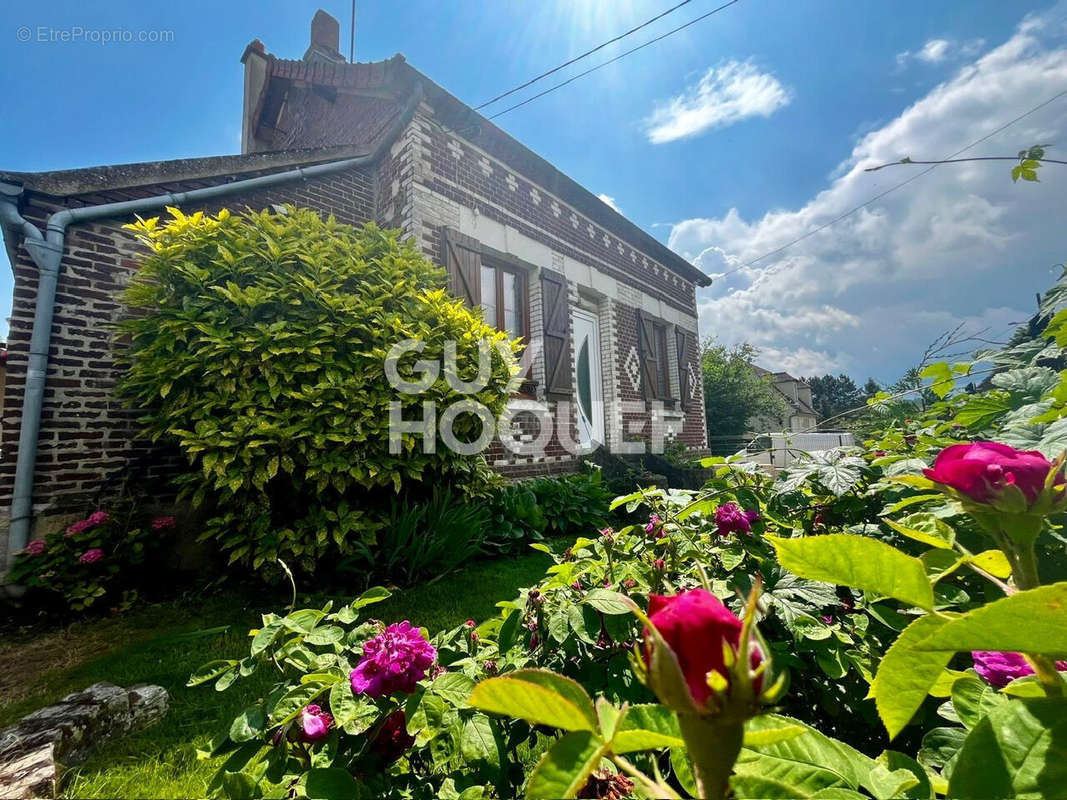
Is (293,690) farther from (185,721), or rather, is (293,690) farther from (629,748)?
(185,721)

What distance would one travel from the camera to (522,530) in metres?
Result: 4.23

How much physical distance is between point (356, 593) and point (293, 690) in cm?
257

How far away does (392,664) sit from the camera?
755mm

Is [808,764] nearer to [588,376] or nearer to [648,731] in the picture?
[648,731]

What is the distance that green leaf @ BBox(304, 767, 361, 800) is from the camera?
60 centimetres

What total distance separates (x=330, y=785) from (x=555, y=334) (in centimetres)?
575

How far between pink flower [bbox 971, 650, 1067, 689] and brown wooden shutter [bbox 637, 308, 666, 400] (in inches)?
287

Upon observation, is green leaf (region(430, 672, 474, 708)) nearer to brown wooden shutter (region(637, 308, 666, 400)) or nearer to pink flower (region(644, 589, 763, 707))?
pink flower (region(644, 589, 763, 707))

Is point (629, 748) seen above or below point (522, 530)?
above

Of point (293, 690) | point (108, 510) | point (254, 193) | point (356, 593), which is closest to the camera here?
point (293, 690)

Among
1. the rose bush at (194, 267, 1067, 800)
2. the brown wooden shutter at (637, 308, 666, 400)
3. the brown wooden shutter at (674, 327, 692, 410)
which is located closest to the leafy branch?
the rose bush at (194, 267, 1067, 800)

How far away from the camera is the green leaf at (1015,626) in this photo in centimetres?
34

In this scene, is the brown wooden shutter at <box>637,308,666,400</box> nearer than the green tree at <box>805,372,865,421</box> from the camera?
Yes

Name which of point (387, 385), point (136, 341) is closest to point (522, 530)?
point (387, 385)
